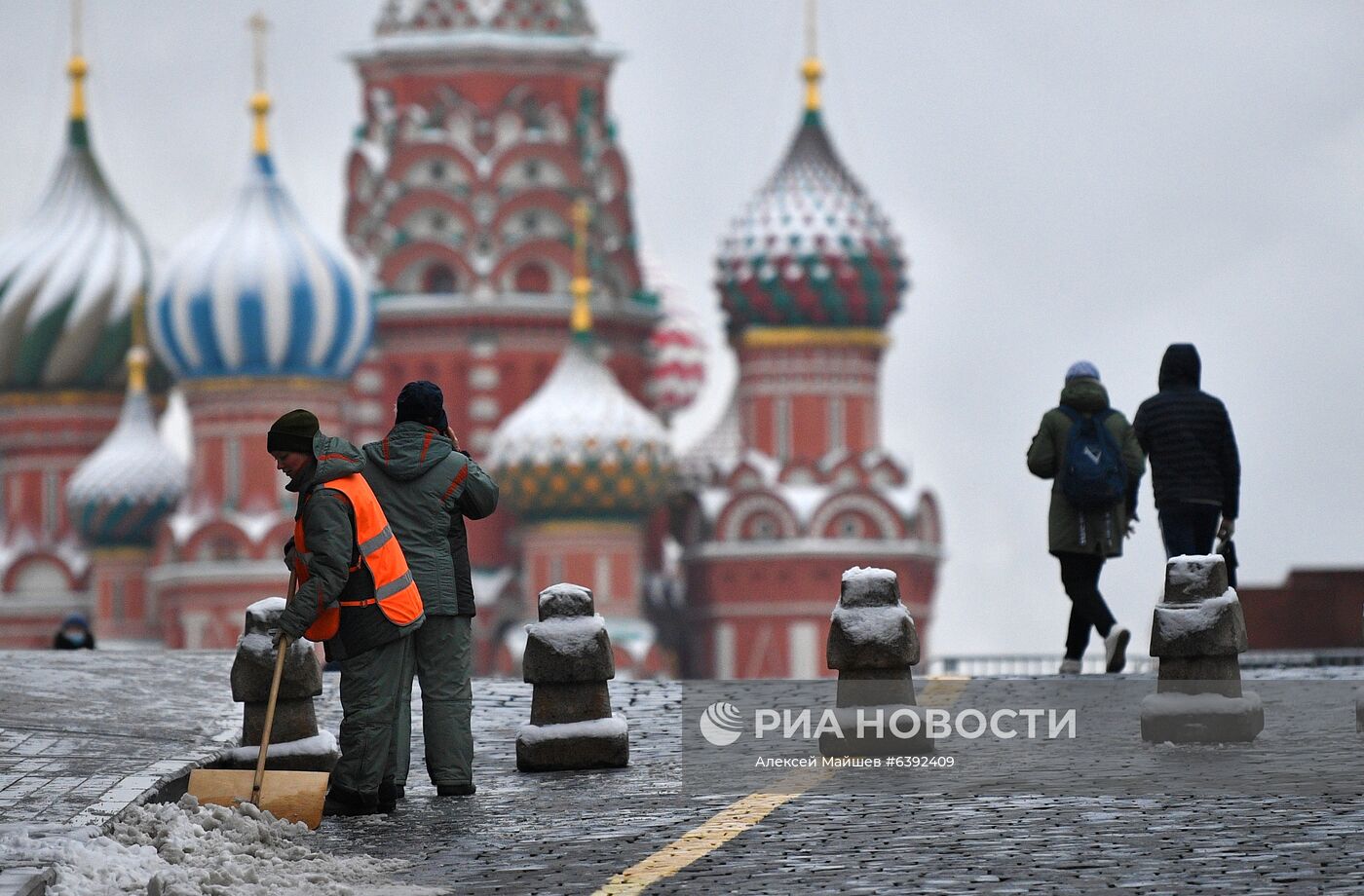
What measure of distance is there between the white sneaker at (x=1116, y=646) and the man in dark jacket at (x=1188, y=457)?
1.34ft

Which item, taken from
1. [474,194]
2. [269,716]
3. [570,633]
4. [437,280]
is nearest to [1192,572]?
[570,633]

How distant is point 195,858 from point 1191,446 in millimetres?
6917

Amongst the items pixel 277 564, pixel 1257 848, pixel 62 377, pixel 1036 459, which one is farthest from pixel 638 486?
pixel 1257 848

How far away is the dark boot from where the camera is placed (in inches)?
509

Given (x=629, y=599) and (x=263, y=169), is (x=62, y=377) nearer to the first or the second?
(x=263, y=169)

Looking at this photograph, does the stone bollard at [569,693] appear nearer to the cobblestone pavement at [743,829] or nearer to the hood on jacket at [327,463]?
the cobblestone pavement at [743,829]

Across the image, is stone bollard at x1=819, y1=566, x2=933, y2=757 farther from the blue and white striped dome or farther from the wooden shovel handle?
the blue and white striped dome

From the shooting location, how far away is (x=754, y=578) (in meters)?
71.4

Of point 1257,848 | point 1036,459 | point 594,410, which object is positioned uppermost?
point 594,410

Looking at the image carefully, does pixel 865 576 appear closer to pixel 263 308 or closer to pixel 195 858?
pixel 195 858

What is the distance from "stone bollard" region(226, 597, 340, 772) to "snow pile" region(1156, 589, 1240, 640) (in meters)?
3.19

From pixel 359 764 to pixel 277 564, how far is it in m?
56.1

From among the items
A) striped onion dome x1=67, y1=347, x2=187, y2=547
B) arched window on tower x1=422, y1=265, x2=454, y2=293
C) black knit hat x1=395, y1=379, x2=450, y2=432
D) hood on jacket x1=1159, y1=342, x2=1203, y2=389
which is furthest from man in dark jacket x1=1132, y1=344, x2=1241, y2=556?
arched window on tower x1=422, y1=265, x2=454, y2=293

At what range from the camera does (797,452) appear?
72562 mm
